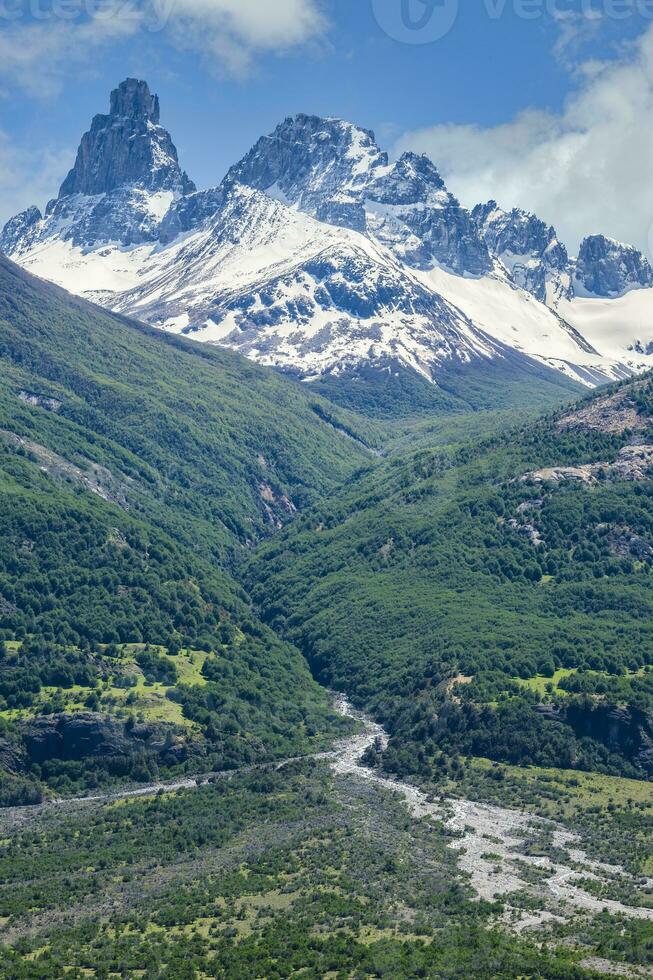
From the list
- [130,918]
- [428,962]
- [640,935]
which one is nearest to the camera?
[428,962]

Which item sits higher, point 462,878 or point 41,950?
point 462,878

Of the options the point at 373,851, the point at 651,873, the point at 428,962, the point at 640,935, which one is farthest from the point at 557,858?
the point at 428,962

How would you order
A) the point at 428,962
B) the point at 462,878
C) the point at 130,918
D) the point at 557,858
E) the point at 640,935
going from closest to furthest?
the point at 428,962 < the point at 640,935 < the point at 130,918 < the point at 462,878 < the point at 557,858

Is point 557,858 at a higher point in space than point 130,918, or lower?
higher

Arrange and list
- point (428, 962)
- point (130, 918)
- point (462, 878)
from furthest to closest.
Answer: point (462, 878), point (130, 918), point (428, 962)

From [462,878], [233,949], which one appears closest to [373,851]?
[462,878]

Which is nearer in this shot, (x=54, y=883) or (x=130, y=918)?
(x=130, y=918)

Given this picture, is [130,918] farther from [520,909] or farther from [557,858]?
[557,858]

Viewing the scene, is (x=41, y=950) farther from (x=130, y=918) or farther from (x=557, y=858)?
(x=557, y=858)

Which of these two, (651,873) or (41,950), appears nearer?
(41,950)
